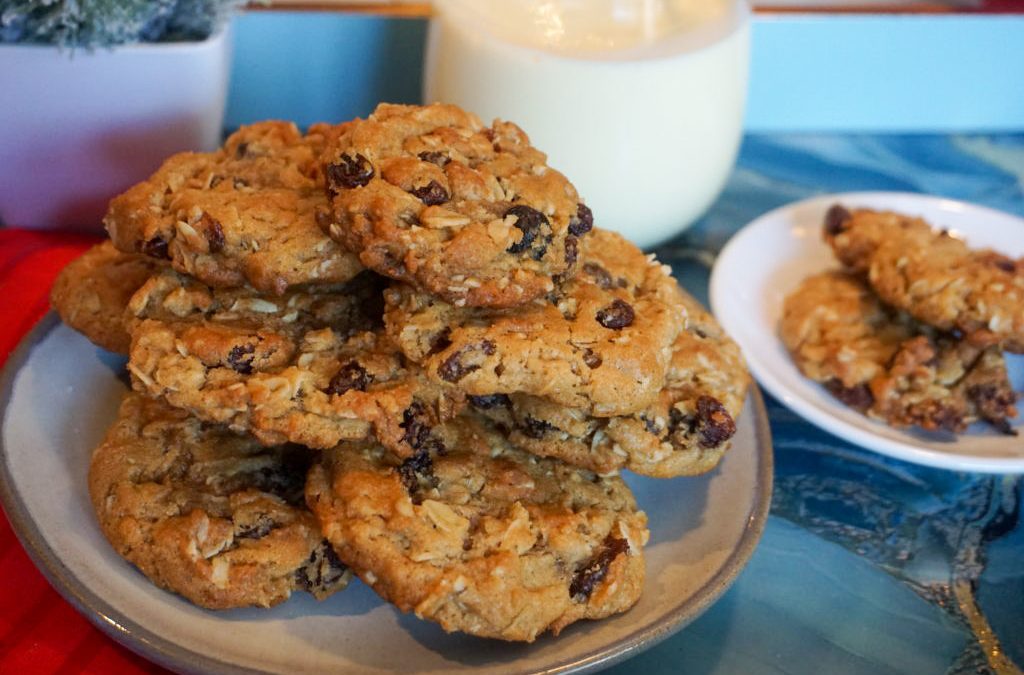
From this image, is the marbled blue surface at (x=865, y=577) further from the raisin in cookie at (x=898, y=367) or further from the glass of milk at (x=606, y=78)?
the glass of milk at (x=606, y=78)

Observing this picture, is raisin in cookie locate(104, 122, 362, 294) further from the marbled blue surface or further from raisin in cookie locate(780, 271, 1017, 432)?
raisin in cookie locate(780, 271, 1017, 432)

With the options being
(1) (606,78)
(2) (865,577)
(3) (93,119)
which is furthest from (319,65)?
(2) (865,577)

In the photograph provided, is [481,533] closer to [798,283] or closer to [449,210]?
[449,210]

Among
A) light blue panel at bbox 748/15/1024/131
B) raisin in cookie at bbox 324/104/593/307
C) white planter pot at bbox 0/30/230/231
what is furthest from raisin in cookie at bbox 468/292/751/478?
light blue panel at bbox 748/15/1024/131

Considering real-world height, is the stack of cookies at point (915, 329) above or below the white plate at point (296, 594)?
above

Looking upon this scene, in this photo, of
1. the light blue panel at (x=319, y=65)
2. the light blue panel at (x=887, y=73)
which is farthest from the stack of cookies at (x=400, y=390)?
the light blue panel at (x=887, y=73)

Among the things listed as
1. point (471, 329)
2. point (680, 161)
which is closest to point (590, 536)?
point (471, 329)
